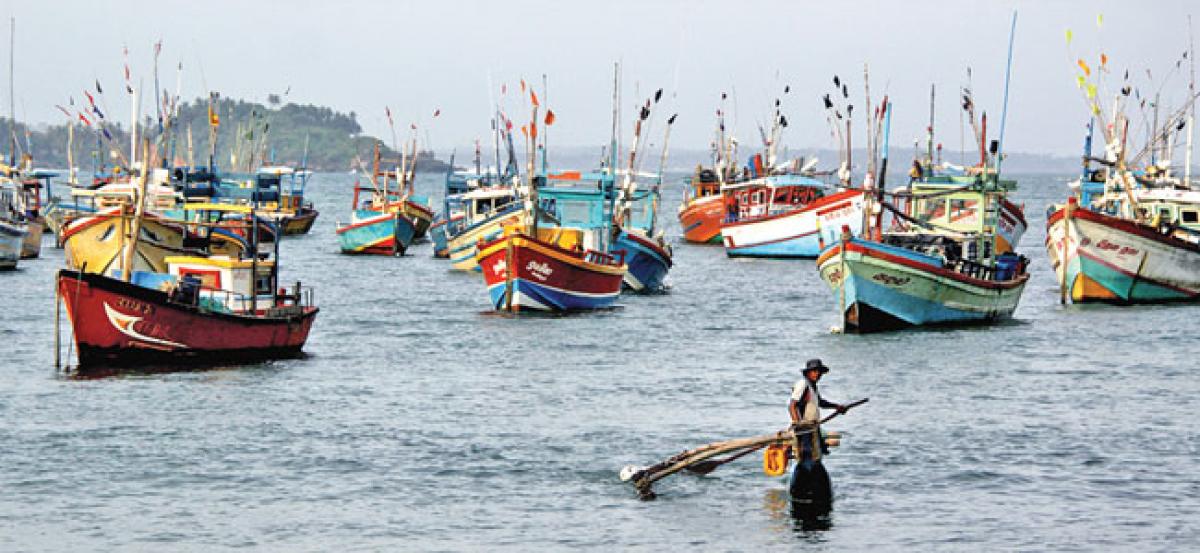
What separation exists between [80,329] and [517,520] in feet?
50.5

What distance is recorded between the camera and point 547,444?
101ft

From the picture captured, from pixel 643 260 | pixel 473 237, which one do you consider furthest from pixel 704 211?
pixel 643 260

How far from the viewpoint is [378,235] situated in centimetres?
9106

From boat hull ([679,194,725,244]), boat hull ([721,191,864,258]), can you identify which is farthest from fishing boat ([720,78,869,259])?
boat hull ([679,194,725,244])

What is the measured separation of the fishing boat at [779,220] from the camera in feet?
274

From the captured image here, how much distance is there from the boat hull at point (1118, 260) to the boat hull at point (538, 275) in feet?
47.1

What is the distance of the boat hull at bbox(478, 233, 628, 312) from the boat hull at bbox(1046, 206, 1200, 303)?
14353 millimetres

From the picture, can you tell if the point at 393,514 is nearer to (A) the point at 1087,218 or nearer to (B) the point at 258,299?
(B) the point at 258,299

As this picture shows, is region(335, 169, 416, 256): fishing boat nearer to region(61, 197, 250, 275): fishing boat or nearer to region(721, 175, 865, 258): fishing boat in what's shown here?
region(721, 175, 865, 258): fishing boat

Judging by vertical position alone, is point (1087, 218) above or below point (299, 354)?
above

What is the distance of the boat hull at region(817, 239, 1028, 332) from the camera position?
4478 cm

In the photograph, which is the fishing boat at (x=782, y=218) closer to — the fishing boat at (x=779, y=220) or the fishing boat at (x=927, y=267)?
the fishing boat at (x=779, y=220)

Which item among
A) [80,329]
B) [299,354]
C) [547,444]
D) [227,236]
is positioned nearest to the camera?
[547,444]

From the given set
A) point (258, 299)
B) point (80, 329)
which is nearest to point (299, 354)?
point (258, 299)
